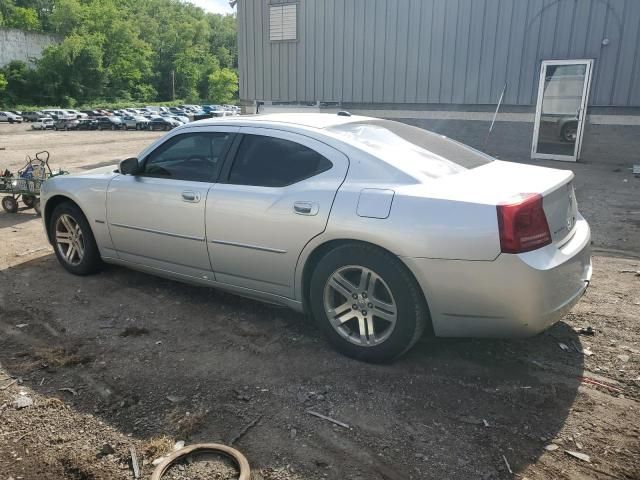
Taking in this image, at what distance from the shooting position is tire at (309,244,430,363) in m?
3.21

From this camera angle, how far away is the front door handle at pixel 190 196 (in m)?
4.05

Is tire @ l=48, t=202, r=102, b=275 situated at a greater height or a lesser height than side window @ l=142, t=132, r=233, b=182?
lesser

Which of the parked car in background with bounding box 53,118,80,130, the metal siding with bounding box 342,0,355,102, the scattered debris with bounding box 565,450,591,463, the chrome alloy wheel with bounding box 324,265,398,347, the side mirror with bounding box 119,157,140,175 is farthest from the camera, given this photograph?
the parked car in background with bounding box 53,118,80,130

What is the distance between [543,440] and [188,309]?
2783 mm

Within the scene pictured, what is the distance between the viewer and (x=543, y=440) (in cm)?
271

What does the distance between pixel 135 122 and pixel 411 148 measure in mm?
39636

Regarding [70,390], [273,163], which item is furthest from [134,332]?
[273,163]

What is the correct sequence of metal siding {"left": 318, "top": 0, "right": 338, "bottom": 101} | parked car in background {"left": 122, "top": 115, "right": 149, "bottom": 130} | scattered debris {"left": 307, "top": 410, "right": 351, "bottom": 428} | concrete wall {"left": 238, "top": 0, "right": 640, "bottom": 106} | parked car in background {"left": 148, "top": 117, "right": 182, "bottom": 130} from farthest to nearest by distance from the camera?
parked car in background {"left": 122, "top": 115, "right": 149, "bottom": 130} < parked car in background {"left": 148, "top": 117, "right": 182, "bottom": 130} < metal siding {"left": 318, "top": 0, "right": 338, "bottom": 101} < concrete wall {"left": 238, "top": 0, "right": 640, "bottom": 106} < scattered debris {"left": 307, "top": 410, "right": 351, "bottom": 428}

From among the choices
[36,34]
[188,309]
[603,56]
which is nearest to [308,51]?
[603,56]

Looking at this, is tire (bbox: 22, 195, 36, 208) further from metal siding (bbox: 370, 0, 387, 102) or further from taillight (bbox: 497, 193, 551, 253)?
metal siding (bbox: 370, 0, 387, 102)

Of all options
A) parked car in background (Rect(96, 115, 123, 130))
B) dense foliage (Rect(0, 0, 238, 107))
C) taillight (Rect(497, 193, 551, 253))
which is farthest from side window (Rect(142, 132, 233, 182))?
dense foliage (Rect(0, 0, 238, 107))

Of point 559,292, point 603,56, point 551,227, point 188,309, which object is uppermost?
point 603,56

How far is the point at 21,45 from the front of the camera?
79500mm

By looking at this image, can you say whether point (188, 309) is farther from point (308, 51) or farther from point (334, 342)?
point (308, 51)
